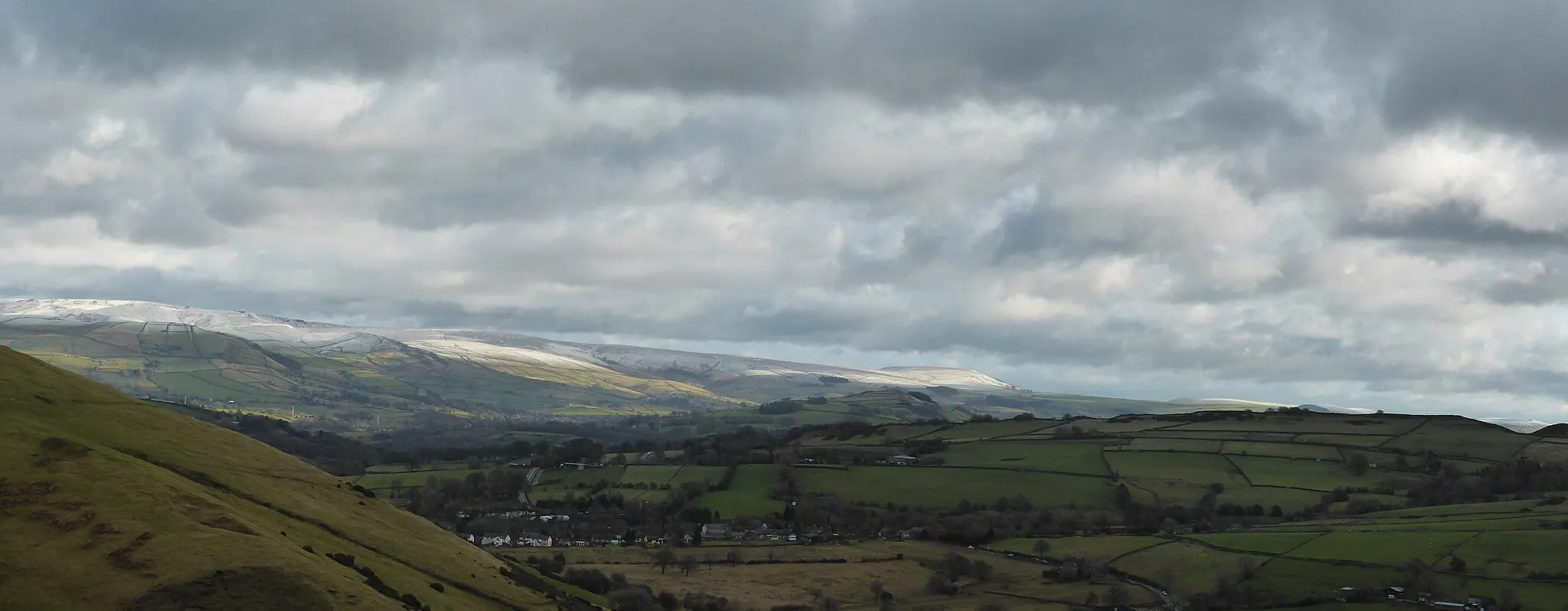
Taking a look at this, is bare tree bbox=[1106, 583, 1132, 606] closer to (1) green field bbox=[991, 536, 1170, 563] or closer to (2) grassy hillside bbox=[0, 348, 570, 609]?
(1) green field bbox=[991, 536, 1170, 563]

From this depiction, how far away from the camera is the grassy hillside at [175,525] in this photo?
6631 cm

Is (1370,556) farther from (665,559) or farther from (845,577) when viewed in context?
(665,559)

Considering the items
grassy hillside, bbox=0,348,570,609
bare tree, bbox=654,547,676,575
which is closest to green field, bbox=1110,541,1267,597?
bare tree, bbox=654,547,676,575

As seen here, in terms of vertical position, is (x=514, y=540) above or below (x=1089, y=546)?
below

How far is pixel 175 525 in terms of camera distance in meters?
72.3

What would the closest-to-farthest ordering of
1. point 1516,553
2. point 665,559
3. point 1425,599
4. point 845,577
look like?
point 1425,599, point 1516,553, point 845,577, point 665,559

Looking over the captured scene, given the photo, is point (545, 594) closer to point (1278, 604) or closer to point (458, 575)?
point (458, 575)

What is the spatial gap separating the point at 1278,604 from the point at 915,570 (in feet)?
161

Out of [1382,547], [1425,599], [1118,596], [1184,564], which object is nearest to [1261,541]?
[1184,564]

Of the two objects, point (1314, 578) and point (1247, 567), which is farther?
point (1247, 567)

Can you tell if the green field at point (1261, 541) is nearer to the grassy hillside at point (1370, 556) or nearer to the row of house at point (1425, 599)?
the grassy hillside at point (1370, 556)

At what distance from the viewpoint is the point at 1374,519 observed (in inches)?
6959

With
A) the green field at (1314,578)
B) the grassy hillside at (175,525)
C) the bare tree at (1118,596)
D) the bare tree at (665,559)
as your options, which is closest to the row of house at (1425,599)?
the green field at (1314,578)

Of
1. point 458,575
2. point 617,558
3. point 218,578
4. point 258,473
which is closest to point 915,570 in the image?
point 617,558
